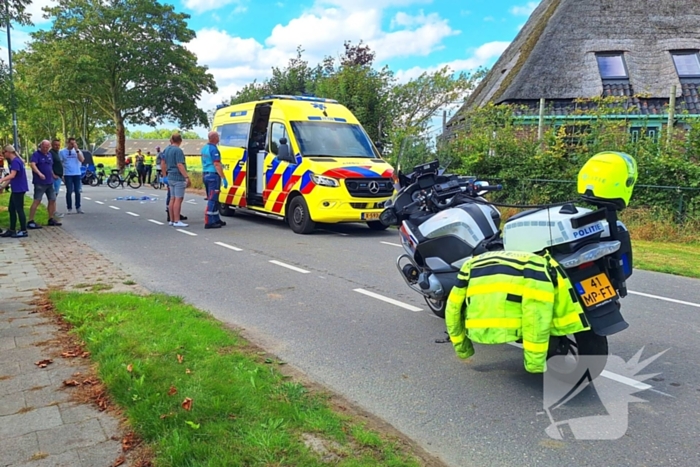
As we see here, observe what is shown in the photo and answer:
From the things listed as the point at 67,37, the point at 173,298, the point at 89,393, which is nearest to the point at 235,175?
the point at 173,298

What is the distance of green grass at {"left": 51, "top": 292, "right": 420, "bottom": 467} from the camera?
3051 mm

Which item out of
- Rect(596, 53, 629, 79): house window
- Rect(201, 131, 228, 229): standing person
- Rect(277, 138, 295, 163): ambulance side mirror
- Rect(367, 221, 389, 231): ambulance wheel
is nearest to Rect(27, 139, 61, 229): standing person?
Rect(201, 131, 228, 229): standing person

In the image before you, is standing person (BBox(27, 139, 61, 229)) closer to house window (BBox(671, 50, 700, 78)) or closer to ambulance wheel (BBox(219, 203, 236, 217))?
ambulance wheel (BBox(219, 203, 236, 217))

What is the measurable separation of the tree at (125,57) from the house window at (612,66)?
2747cm

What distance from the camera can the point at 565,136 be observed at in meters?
14.5

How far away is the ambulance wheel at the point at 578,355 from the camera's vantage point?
407 cm

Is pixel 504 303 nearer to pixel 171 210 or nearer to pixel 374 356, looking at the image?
pixel 374 356

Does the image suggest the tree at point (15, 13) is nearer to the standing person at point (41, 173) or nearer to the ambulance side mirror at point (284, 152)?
the standing person at point (41, 173)

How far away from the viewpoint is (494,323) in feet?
12.4

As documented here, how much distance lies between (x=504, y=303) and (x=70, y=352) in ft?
11.0

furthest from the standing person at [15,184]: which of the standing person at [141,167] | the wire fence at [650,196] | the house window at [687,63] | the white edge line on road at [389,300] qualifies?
the house window at [687,63]

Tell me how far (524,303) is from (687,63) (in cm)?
2231

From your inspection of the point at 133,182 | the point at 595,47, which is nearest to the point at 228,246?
the point at 595,47

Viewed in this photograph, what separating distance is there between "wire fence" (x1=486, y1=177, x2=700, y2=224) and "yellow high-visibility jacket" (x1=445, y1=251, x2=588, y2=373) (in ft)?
28.7
